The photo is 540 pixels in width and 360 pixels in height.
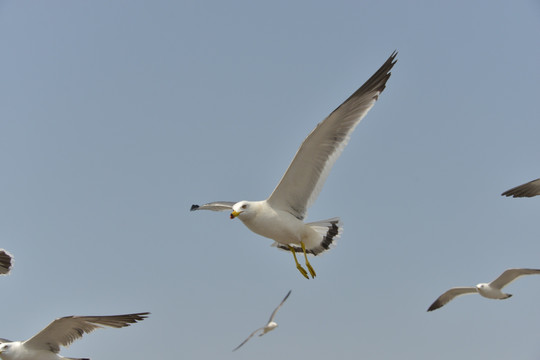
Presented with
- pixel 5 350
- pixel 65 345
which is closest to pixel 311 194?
pixel 65 345

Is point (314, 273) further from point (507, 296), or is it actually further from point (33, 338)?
point (507, 296)

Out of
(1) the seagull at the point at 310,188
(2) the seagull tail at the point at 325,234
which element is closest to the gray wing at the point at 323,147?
(1) the seagull at the point at 310,188

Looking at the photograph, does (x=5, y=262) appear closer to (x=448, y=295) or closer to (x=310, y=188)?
(x=310, y=188)

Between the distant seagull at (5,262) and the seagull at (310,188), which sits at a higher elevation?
the distant seagull at (5,262)

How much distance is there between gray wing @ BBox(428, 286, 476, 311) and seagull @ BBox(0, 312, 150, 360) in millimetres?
10257

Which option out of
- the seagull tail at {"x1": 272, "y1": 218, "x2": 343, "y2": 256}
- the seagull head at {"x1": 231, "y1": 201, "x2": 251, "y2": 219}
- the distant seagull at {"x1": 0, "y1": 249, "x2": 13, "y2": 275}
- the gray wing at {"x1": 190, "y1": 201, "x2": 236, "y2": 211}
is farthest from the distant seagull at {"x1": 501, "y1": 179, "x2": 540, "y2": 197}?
the distant seagull at {"x1": 0, "y1": 249, "x2": 13, "y2": 275}

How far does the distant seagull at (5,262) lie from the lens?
12.6 metres

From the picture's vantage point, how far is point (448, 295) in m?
18.1

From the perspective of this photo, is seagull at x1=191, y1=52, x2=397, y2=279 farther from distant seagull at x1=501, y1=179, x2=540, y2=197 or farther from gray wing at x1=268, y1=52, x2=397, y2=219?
distant seagull at x1=501, y1=179, x2=540, y2=197

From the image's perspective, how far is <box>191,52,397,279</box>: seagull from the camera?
978 centimetres

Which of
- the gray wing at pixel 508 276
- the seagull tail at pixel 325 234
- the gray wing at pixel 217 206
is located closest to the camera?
the seagull tail at pixel 325 234

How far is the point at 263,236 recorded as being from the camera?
33.1 ft

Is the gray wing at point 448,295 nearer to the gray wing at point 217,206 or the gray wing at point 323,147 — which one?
the gray wing at point 217,206

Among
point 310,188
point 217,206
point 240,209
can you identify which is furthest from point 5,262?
point 310,188
